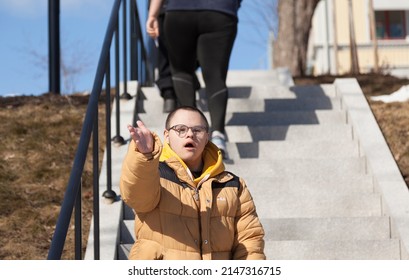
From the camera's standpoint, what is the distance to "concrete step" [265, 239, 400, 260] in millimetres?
4867

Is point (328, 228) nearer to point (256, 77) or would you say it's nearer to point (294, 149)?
point (294, 149)

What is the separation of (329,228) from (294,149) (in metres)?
1.30

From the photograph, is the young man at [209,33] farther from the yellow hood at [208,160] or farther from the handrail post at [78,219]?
the yellow hood at [208,160]

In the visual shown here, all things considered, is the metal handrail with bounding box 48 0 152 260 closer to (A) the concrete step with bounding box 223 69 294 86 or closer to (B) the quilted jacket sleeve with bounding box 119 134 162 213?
(B) the quilted jacket sleeve with bounding box 119 134 162 213

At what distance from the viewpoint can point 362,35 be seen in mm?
30016

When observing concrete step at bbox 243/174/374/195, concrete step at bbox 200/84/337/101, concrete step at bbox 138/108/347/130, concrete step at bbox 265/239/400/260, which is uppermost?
concrete step at bbox 200/84/337/101

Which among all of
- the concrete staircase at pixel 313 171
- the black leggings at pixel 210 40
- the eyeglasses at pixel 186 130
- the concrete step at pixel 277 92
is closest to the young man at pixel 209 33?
the black leggings at pixel 210 40

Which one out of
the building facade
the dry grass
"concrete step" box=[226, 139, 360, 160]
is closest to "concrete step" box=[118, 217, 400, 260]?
the dry grass

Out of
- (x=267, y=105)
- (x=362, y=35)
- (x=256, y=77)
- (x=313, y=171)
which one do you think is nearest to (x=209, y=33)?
(x=313, y=171)

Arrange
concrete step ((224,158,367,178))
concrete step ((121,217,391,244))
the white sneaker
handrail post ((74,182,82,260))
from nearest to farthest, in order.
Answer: handrail post ((74,182,82,260)) < concrete step ((121,217,391,244)) < the white sneaker < concrete step ((224,158,367,178))

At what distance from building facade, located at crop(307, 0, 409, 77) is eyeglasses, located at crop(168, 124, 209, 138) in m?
22.9
